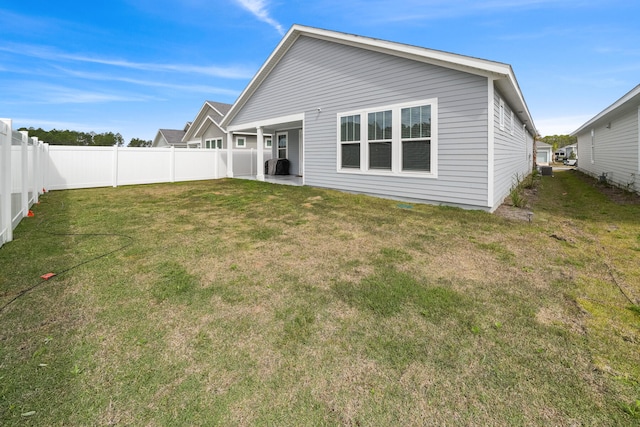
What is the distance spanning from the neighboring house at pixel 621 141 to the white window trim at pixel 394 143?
251 inches

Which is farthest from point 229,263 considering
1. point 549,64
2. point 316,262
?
point 549,64

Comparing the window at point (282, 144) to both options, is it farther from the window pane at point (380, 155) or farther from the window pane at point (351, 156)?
the window pane at point (380, 155)

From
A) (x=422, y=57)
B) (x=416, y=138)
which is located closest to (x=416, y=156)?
(x=416, y=138)

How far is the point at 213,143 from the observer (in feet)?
74.9

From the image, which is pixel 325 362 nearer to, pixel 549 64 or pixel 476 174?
pixel 476 174

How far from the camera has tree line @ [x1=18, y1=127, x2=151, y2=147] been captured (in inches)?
1867

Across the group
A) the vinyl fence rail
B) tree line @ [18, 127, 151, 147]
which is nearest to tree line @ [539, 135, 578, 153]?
the vinyl fence rail

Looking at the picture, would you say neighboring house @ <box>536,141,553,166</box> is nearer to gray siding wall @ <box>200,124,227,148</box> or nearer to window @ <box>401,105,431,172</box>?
gray siding wall @ <box>200,124,227,148</box>

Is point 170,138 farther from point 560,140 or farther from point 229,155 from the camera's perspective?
point 560,140

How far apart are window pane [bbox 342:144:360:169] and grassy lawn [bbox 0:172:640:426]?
4756 mm

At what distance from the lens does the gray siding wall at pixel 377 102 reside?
7.22 metres

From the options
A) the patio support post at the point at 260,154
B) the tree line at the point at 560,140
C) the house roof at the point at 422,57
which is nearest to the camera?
the house roof at the point at 422,57

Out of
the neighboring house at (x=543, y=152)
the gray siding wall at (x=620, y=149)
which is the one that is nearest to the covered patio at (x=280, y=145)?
the gray siding wall at (x=620, y=149)

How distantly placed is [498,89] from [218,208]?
8147 mm
